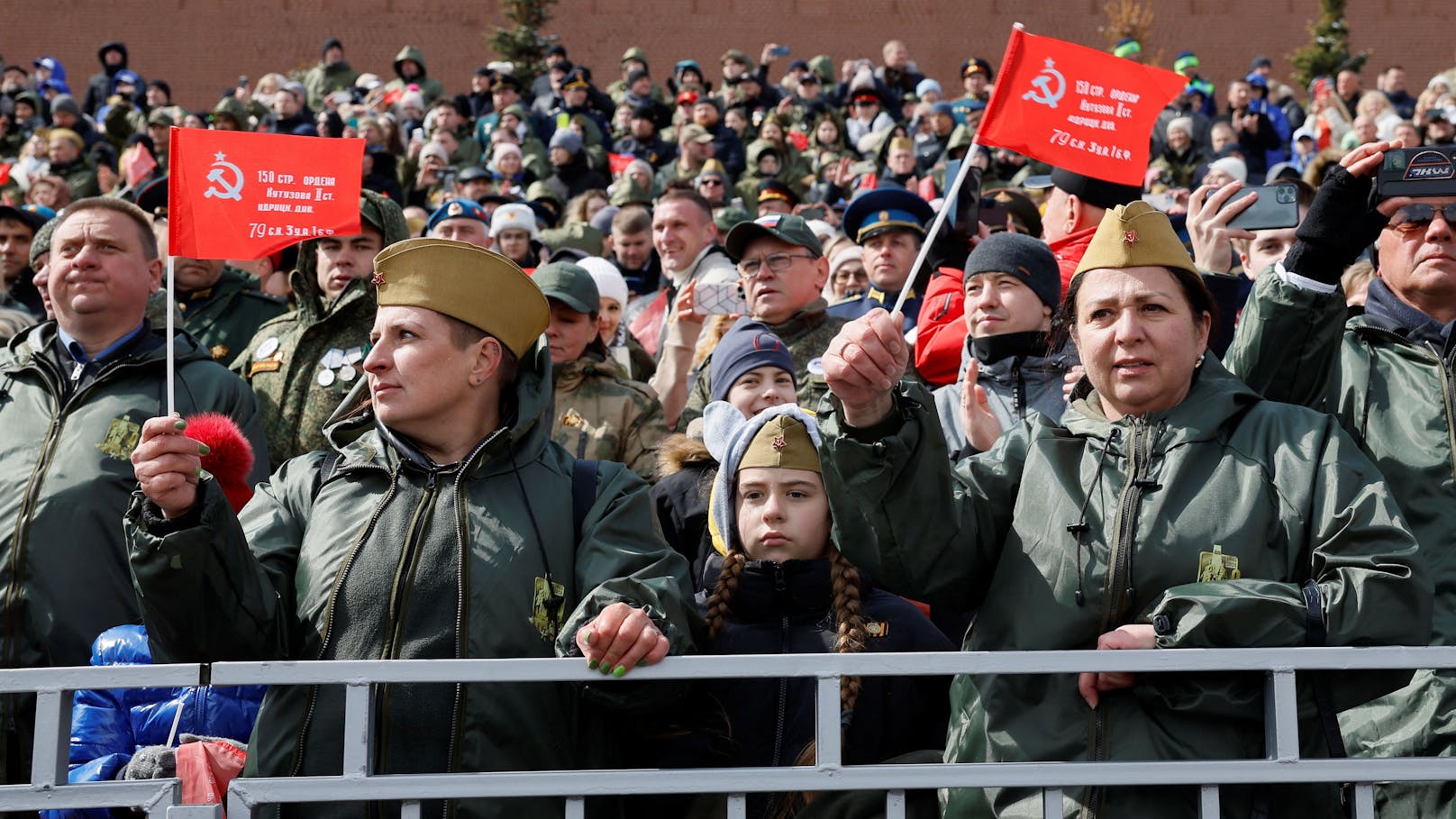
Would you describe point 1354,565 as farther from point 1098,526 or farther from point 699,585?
point 699,585

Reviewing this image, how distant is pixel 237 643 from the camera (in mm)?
3330

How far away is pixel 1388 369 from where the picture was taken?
12.8 ft

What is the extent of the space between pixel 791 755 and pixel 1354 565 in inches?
51.2

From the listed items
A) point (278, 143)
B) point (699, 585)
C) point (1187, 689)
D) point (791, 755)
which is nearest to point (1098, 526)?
point (1187, 689)

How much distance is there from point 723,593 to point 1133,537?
1.11m

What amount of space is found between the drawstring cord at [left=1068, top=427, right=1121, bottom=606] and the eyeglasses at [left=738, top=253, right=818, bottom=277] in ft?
9.95

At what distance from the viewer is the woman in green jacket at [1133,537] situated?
305cm

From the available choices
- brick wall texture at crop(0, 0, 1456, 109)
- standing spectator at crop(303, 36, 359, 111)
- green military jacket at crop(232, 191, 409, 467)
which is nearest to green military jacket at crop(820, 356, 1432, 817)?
green military jacket at crop(232, 191, 409, 467)

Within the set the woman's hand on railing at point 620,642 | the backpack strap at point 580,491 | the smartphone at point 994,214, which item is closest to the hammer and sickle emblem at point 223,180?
the backpack strap at point 580,491

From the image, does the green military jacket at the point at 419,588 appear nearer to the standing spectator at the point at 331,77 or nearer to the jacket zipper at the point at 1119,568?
the jacket zipper at the point at 1119,568

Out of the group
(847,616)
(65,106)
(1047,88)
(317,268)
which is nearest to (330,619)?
(847,616)

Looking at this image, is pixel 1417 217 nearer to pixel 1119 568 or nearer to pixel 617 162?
pixel 1119 568

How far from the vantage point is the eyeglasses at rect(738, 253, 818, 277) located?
628 centimetres

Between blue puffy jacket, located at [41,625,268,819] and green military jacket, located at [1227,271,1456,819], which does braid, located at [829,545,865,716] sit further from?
blue puffy jacket, located at [41,625,268,819]
